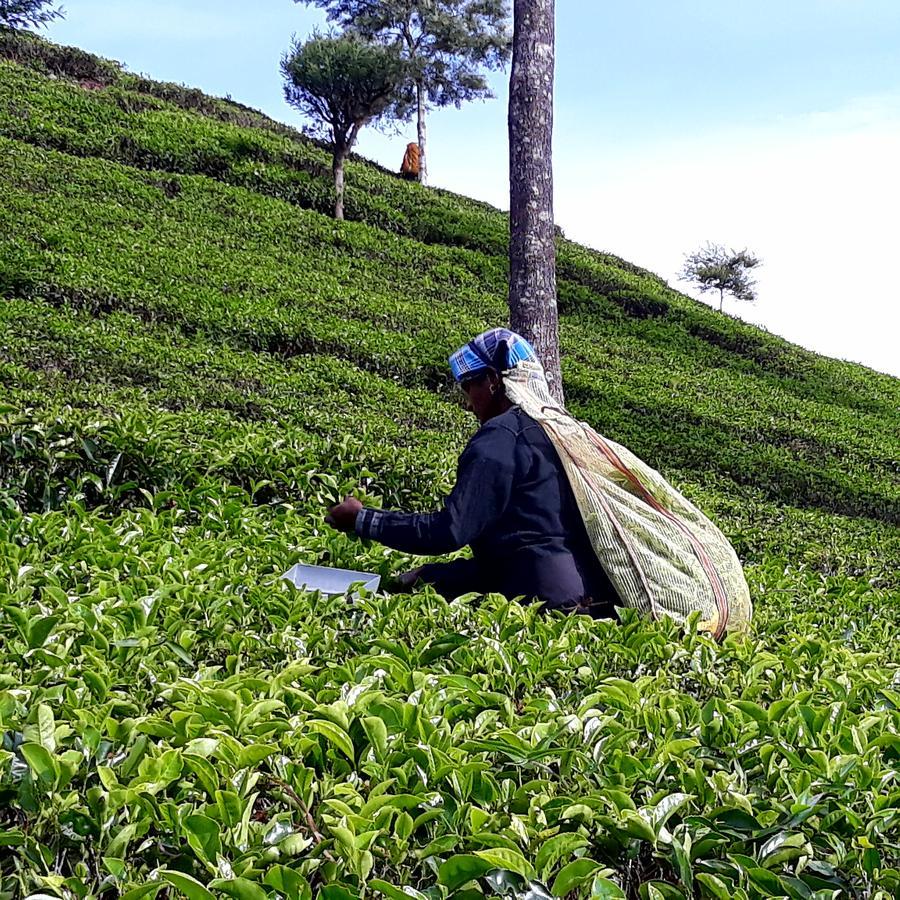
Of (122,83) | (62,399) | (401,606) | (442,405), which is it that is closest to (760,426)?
(442,405)

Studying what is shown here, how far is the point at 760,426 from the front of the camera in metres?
11.9

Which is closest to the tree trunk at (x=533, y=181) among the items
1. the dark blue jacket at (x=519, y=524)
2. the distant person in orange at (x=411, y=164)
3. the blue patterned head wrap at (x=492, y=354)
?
the blue patterned head wrap at (x=492, y=354)

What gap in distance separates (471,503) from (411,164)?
23.7 meters

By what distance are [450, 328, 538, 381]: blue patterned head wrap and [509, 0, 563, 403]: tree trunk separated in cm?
444

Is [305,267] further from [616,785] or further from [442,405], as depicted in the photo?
[616,785]

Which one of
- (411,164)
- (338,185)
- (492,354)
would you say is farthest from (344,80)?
(492,354)

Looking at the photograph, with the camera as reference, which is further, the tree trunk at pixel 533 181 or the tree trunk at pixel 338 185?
the tree trunk at pixel 338 185

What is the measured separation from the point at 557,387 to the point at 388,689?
601 centimetres

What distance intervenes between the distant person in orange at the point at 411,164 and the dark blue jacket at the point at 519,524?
22.9 meters

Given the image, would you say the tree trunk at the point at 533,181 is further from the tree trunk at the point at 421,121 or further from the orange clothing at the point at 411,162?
the tree trunk at the point at 421,121

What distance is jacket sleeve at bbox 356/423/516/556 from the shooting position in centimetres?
317

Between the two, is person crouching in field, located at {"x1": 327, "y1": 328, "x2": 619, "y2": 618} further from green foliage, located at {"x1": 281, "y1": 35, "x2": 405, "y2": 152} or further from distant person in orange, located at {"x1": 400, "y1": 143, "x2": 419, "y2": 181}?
distant person in orange, located at {"x1": 400, "y1": 143, "x2": 419, "y2": 181}

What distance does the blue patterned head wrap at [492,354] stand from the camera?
3475 millimetres

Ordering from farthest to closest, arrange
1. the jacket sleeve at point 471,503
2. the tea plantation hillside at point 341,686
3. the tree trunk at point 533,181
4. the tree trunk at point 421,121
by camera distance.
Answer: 1. the tree trunk at point 421,121
2. the tree trunk at point 533,181
3. the jacket sleeve at point 471,503
4. the tea plantation hillside at point 341,686
